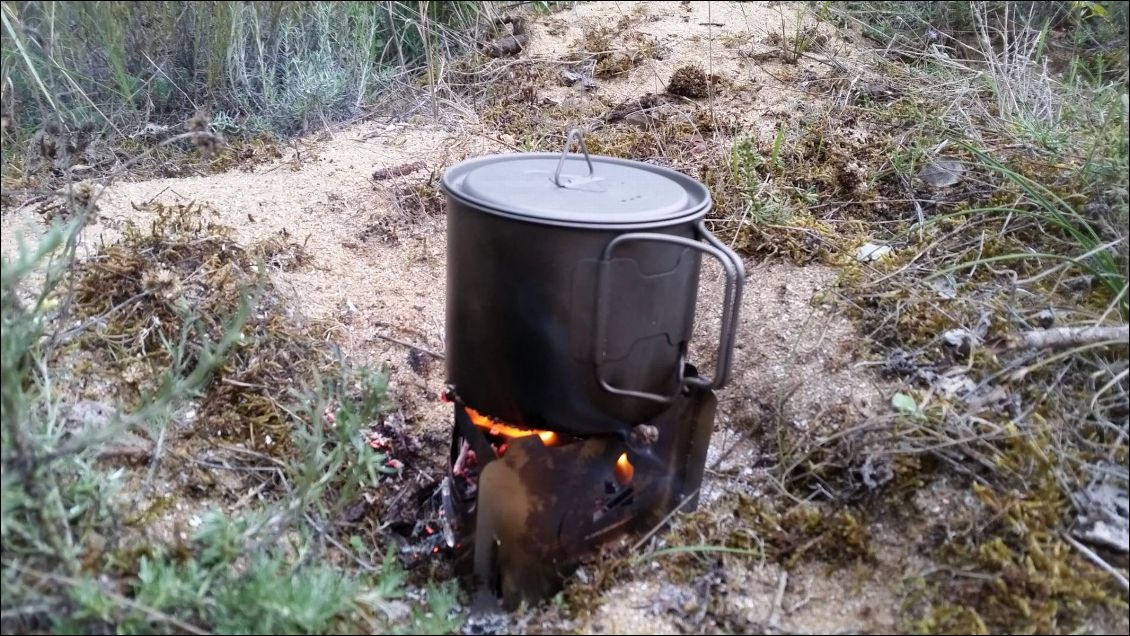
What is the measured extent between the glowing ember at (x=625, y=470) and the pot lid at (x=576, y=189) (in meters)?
0.63

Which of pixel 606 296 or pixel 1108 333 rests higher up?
pixel 606 296

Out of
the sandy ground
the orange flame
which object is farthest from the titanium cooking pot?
the sandy ground

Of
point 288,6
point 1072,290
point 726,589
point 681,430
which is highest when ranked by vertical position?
point 288,6

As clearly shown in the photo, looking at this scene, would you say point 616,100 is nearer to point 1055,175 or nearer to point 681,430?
point 1055,175

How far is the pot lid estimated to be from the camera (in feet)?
6.02

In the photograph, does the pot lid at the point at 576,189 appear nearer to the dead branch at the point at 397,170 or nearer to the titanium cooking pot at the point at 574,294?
the titanium cooking pot at the point at 574,294

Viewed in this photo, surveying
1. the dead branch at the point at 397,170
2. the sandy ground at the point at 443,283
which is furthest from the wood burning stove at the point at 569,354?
the dead branch at the point at 397,170

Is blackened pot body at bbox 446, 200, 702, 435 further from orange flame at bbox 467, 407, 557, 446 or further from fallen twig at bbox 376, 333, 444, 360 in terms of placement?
fallen twig at bbox 376, 333, 444, 360

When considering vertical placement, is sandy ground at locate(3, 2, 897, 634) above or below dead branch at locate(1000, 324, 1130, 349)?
below

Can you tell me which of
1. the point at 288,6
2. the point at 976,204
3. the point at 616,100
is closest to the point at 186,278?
the point at 288,6

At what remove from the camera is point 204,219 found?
9.81 feet

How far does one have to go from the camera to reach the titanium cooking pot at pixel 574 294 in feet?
6.00

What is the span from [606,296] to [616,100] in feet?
8.00

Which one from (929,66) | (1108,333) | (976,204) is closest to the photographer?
(1108,333)
